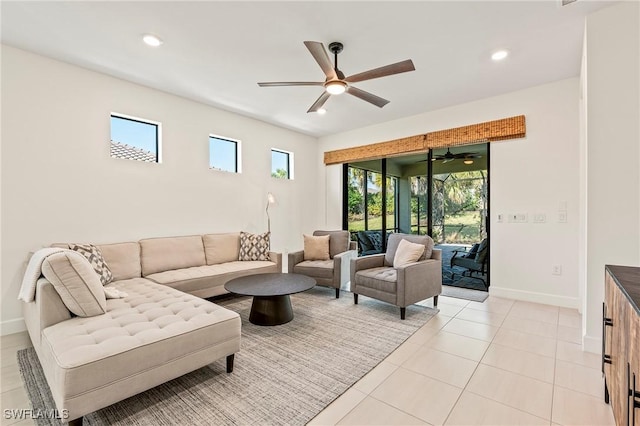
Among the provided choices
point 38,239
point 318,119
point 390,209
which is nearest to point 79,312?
point 38,239

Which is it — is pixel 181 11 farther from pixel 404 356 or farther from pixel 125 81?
pixel 404 356

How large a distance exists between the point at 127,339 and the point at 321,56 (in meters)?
2.39

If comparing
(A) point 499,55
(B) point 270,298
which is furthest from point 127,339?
(A) point 499,55

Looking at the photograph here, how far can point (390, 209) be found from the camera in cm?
593

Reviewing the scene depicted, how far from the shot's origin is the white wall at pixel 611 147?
2309 mm

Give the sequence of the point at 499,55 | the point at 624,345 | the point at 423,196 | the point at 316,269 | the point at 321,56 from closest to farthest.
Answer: the point at 624,345 → the point at 321,56 → the point at 499,55 → the point at 316,269 → the point at 423,196

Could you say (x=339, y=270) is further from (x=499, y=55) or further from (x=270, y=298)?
(x=499, y=55)

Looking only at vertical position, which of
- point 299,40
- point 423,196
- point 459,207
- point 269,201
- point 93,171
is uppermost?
point 299,40

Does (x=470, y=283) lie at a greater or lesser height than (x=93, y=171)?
lesser

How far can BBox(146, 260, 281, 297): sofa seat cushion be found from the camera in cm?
333

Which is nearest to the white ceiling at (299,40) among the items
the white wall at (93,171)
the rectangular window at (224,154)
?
the white wall at (93,171)

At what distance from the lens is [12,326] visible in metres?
2.91

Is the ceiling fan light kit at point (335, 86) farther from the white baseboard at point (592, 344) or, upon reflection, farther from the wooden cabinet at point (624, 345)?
the white baseboard at point (592, 344)

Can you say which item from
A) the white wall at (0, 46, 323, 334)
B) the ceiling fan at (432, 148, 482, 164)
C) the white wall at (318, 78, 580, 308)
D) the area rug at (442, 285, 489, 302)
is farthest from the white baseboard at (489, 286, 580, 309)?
the white wall at (0, 46, 323, 334)
